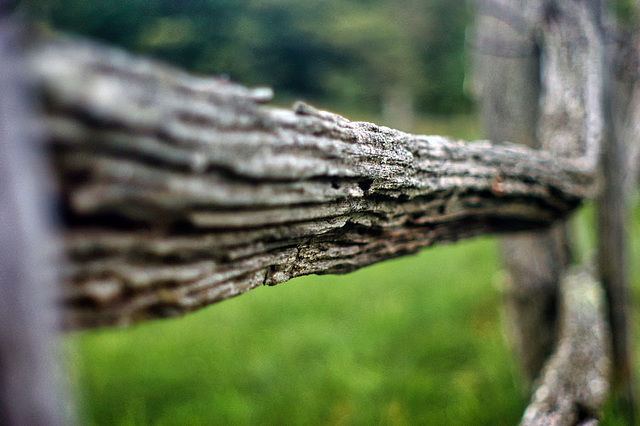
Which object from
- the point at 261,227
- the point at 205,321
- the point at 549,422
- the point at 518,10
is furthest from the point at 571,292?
the point at 205,321

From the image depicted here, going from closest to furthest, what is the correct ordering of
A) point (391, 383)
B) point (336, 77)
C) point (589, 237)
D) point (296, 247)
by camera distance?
point (296, 247)
point (391, 383)
point (589, 237)
point (336, 77)

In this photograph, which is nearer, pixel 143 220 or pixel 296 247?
pixel 143 220

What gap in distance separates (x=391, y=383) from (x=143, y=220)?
243cm

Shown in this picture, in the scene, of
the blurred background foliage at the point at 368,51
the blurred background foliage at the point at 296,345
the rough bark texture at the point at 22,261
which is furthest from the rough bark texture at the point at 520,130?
the blurred background foliage at the point at 368,51

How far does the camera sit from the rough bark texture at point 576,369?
4.17 ft

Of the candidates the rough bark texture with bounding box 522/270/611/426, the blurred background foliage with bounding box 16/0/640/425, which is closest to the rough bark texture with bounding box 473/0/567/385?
the rough bark texture with bounding box 522/270/611/426

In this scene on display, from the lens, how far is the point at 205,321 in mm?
3650

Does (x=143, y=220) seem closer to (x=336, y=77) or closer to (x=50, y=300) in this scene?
(x=50, y=300)

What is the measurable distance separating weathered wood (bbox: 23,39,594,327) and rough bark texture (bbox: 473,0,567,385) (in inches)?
58.8

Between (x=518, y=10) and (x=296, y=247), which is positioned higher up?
(x=518, y=10)

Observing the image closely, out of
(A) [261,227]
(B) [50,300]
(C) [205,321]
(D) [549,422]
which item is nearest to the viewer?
(B) [50,300]

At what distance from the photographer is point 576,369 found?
4.89ft

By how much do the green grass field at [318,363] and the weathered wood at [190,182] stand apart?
1.27m

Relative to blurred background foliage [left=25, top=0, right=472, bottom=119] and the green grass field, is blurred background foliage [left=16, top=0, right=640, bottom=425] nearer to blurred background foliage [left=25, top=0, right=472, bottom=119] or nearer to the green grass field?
the green grass field
